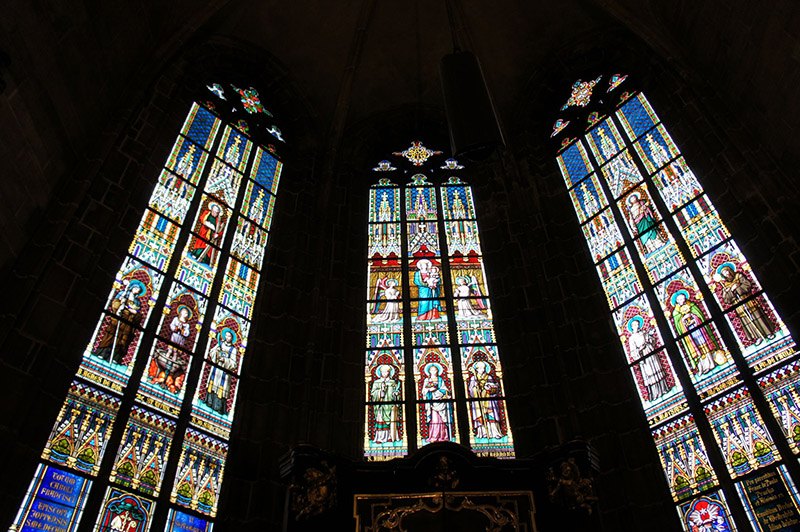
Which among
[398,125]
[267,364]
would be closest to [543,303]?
[267,364]

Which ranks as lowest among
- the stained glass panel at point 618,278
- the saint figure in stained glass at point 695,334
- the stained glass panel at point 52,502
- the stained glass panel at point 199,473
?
the stained glass panel at point 52,502

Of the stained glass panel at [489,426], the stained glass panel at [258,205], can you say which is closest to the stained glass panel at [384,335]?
the stained glass panel at [489,426]

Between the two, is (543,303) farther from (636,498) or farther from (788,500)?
(788,500)

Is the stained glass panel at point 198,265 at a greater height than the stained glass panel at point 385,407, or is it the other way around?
the stained glass panel at point 198,265

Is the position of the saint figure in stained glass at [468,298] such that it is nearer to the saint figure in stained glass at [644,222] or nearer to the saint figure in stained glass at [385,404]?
the saint figure in stained glass at [385,404]

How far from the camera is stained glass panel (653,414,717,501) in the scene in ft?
23.7

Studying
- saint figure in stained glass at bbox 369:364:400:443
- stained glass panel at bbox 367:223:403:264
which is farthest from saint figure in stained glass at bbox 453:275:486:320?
saint figure in stained glass at bbox 369:364:400:443

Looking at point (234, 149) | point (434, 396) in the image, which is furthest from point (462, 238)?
point (234, 149)

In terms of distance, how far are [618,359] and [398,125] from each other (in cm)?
620

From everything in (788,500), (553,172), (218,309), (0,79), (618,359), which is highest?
(553,172)

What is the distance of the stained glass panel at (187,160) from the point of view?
9.77 m

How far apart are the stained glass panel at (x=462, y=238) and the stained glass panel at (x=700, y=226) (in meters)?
3.10

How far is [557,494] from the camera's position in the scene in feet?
22.8

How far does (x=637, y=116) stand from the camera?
35.5 ft
